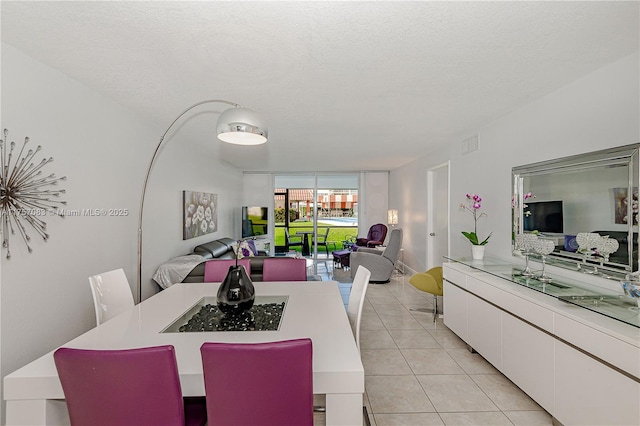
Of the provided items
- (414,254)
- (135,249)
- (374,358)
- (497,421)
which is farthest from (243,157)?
(497,421)

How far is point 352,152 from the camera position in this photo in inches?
223

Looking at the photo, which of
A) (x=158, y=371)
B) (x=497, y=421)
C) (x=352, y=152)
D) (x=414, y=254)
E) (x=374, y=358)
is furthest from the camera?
(x=414, y=254)

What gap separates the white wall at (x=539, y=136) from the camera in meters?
2.10

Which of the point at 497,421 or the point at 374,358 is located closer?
the point at 497,421

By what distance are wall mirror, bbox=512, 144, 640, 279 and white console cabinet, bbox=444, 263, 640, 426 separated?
46cm

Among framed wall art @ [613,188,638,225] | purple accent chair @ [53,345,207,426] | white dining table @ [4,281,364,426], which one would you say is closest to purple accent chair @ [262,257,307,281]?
→ white dining table @ [4,281,364,426]

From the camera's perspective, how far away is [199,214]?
5.28m

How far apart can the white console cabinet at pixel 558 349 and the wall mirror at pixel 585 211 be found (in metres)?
0.46

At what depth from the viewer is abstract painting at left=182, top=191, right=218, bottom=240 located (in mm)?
4727

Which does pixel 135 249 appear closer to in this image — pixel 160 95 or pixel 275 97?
pixel 160 95

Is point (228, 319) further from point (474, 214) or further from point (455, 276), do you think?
point (474, 214)

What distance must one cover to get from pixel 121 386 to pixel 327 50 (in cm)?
204

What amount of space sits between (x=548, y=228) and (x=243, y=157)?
16.7 ft

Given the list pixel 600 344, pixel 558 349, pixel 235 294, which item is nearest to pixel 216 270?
pixel 235 294
